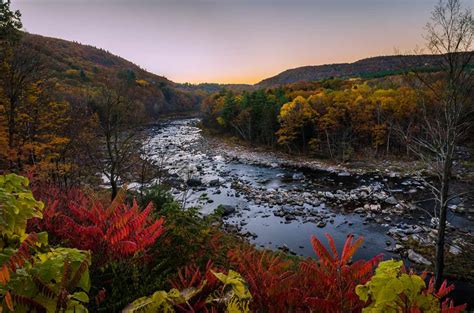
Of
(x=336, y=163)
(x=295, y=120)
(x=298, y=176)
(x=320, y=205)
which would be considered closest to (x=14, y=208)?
(x=320, y=205)

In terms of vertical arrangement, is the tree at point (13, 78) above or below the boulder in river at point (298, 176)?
above

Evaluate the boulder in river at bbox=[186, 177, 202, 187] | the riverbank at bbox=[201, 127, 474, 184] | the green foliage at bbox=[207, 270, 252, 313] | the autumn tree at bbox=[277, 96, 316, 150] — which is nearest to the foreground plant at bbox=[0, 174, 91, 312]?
the green foliage at bbox=[207, 270, 252, 313]

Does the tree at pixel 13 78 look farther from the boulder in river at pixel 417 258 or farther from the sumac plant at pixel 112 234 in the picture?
the boulder in river at pixel 417 258

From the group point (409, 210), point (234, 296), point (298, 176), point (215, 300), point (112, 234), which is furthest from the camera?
point (298, 176)

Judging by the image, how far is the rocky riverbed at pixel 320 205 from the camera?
48.1ft

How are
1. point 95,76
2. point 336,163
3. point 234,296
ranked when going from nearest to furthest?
point 234,296 → point 336,163 → point 95,76

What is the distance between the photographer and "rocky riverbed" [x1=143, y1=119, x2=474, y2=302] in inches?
577

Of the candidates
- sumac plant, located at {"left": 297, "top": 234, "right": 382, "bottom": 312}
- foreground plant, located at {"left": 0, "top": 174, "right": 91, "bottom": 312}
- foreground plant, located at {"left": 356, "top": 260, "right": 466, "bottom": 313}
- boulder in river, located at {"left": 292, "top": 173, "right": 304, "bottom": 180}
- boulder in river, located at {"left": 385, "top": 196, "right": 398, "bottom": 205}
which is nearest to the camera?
foreground plant, located at {"left": 0, "top": 174, "right": 91, "bottom": 312}

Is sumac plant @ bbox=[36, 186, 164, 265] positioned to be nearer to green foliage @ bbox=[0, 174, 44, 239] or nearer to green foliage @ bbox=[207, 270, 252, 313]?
green foliage @ bbox=[0, 174, 44, 239]

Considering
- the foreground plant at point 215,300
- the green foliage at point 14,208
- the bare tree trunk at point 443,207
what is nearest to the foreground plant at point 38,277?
the green foliage at point 14,208

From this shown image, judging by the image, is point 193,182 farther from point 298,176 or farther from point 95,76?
point 95,76

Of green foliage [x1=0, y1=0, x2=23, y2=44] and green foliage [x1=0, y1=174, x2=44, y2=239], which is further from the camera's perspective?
green foliage [x1=0, y1=0, x2=23, y2=44]

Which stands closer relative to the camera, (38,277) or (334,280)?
(38,277)

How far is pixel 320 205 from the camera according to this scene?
20281mm
